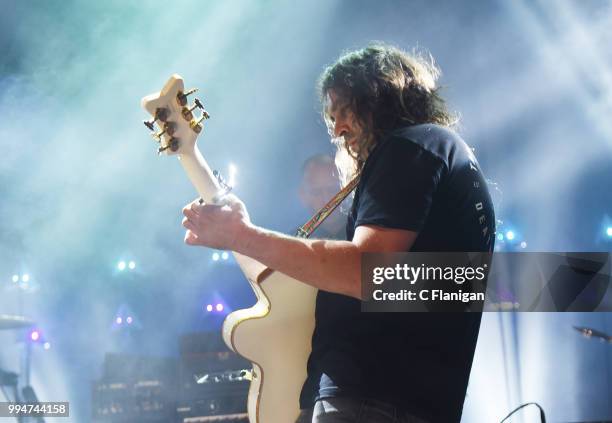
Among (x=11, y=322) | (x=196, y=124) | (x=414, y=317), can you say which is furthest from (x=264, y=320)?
(x=11, y=322)

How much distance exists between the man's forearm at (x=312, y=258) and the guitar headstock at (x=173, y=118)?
56cm

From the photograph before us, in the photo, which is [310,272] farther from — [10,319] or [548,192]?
[548,192]

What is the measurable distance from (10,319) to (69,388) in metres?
3.36

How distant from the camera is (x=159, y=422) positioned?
16.5 feet

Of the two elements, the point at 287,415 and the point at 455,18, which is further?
the point at 455,18

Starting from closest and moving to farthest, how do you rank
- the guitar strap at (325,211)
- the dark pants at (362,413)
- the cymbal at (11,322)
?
the dark pants at (362,413) → the guitar strap at (325,211) → the cymbal at (11,322)

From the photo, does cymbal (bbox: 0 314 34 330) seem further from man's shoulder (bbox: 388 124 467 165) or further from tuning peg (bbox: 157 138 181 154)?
man's shoulder (bbox: 388 124 467 165)

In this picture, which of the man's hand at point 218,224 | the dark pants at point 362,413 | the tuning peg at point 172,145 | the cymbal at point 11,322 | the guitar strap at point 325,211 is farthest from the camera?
the cymbal at point 11,322

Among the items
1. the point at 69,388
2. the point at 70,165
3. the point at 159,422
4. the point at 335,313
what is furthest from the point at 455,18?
the point at 69,388

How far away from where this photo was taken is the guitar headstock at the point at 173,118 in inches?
78.0

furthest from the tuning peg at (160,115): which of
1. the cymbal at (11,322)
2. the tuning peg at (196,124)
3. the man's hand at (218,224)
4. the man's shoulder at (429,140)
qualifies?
the cymbal at (11,322)

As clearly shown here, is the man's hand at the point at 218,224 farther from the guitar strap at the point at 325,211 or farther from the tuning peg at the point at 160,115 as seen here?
the guitar strap at the point at 325,211

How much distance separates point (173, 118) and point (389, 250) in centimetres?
91

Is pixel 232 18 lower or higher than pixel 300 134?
higher
